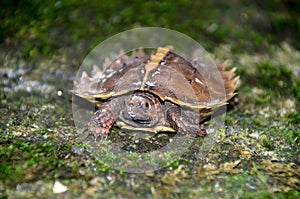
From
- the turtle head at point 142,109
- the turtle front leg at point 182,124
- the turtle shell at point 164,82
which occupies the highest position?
the turtle shell at point 164,82

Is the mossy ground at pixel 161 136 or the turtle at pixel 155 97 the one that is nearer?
the mossy ground at pixel 161 136

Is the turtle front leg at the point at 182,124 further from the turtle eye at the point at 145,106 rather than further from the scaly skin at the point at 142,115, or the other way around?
the turtle eye at the point at 145,106

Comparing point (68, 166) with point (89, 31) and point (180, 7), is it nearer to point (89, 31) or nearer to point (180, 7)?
point (89, 31)

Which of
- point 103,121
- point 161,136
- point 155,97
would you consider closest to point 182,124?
point 161,136

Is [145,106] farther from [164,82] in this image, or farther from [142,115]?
[164,82]

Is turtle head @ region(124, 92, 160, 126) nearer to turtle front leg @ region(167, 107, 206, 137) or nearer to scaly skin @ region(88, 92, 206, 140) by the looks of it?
scaly skin @ region(88, 92, 206, 140)

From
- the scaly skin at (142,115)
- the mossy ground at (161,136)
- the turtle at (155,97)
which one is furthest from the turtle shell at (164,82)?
the mossy ground at (161,136)
